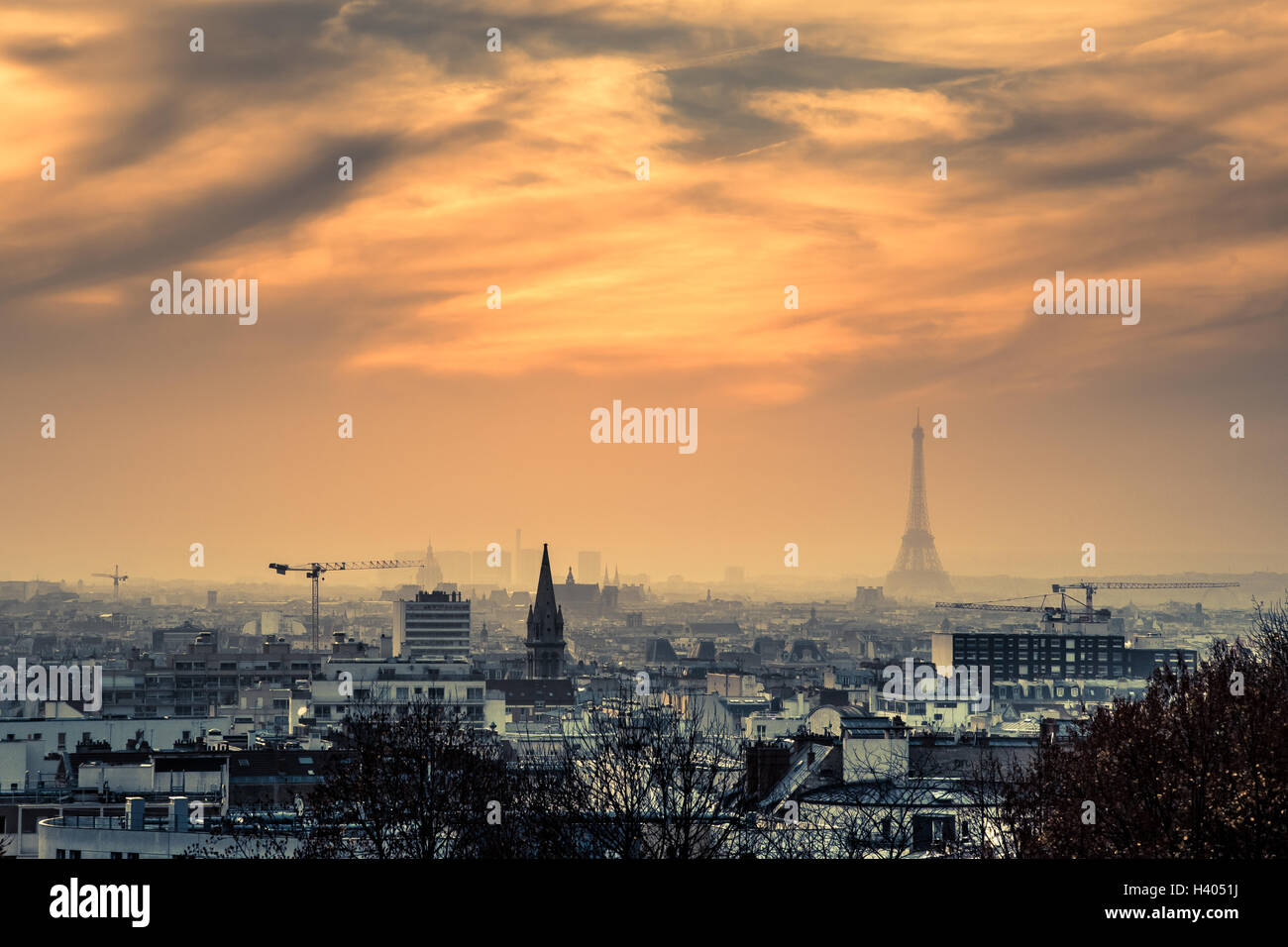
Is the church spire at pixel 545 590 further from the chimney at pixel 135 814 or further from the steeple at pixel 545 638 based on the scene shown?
the chimney at pixel 135 814

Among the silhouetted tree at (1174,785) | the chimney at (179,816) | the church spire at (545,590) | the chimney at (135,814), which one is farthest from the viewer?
the church spire at (545,590)

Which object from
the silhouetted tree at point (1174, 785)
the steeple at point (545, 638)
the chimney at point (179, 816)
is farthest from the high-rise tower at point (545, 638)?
the silhouetted tree at point (1174, 785)

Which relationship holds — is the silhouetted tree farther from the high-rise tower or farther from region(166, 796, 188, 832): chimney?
the high-rise tower

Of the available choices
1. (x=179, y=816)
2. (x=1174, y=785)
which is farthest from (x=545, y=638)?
(x=1174, y=785)

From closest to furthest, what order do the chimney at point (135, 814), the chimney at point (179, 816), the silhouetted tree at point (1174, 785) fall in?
the silhouetted tree at point (1174, 785)
the chimney at point (179, 816)
the chimney at point (135, 814)

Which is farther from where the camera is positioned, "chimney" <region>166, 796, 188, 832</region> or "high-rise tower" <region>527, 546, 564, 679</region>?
"high-rise tower" <region>527, 546, 564, 679</region>

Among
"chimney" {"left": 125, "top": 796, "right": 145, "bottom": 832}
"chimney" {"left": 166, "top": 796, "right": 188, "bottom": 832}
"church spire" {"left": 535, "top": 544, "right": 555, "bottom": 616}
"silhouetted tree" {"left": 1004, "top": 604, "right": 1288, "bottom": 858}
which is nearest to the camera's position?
"silhouetted tree" {"left": 1004, "top": 604, "right": 1288, "bottom": 858}

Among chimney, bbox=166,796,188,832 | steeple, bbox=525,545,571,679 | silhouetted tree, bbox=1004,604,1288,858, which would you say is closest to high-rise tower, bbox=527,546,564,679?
steeple, bbox=525,545,571,679

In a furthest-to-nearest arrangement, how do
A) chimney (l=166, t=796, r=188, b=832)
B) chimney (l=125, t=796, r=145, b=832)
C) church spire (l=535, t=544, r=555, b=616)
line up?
church spire (l=535, t=544, r=555, b=616)
chimney (l=125, t=796, r=145, b=832)
chimney (l=166, t=796, r=188, b=832)

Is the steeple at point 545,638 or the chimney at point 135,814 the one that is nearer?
the chimney at point 135,814

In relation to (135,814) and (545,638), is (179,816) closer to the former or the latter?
(135,814)

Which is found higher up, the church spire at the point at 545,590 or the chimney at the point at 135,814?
the church spire at the point at 545,590
